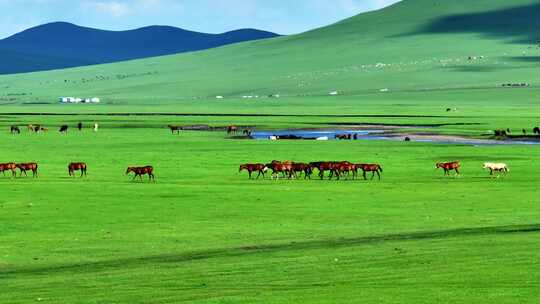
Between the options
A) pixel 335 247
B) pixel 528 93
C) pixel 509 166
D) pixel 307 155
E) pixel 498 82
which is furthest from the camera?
pixel 498 82

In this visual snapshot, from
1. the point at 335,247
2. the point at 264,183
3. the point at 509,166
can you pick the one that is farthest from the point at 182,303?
the point at 509,166

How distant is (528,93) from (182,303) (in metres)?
150

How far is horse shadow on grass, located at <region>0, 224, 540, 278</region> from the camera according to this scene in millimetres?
24609

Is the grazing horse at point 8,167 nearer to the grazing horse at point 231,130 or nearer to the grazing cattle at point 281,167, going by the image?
the grazing cattle at point 281,167

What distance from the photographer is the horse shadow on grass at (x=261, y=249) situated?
2461cm

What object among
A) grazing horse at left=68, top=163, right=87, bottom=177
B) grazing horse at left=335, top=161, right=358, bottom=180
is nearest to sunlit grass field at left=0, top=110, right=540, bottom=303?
grazing horse at left=68, top=163, right=87, bottom=177

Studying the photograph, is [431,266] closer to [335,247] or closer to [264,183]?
[335,247]

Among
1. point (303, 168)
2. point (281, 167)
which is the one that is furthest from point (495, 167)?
point (281, 167)

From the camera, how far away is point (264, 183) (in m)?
44.5

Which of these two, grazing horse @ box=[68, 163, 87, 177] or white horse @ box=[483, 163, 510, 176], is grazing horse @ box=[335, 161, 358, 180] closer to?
white horse @ box=[483, 163, 510, 176]

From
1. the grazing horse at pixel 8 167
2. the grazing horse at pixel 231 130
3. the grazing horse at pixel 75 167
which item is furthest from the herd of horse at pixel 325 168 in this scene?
the grazing horse at pixel 231 130

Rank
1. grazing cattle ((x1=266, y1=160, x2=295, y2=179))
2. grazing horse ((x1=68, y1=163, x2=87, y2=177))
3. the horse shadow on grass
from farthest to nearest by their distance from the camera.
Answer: grazing horse ((x1=68, y1=163, x2=87, y2=177))
grazing cattle ((x1=266, y1=160, x2=295, y2=179))
the horse shadow on grass

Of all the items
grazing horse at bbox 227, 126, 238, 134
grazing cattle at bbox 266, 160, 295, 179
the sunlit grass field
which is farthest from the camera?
grazing horse at bbox 227, 126, 238, 134

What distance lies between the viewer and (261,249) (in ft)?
88.7
